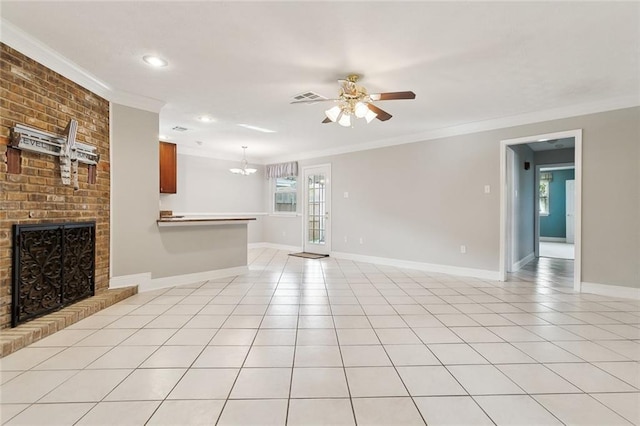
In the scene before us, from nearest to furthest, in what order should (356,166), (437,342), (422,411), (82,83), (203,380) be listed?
(422,411) → (203,380) → (437,342) → (82,83) → (356,166)

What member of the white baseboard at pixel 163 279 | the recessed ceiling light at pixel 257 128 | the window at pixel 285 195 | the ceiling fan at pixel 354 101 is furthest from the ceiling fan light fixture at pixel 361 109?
the window at pixel 285 195

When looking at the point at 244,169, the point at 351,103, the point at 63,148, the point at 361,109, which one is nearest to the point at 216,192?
the point at 244,169

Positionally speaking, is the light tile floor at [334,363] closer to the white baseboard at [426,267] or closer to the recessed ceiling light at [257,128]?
the white baseboard at [426,267]

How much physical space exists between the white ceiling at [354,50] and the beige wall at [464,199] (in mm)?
544

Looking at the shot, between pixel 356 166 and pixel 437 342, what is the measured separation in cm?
449

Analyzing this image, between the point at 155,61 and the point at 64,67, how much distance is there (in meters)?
0.89

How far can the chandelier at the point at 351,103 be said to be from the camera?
3.04 m

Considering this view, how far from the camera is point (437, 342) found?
2516 mm

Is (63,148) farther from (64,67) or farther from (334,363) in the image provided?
(334,363)

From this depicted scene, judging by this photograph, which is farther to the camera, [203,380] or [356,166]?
[356,166]

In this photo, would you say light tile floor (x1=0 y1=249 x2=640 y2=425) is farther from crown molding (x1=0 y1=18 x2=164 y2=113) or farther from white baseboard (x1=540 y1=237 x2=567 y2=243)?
white baseboard (x1=540 y1=237 x2=567 y2=243)

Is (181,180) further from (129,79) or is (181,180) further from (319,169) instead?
(129,79)

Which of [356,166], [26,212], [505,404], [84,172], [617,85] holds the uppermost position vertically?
[617,85]

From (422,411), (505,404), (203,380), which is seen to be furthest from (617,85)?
(203,380)
